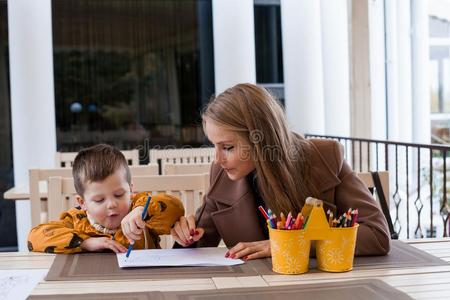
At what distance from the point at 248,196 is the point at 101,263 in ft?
1.59

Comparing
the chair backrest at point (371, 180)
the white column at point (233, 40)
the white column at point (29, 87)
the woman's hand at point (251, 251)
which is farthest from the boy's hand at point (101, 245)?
the white column at point (233, 40)

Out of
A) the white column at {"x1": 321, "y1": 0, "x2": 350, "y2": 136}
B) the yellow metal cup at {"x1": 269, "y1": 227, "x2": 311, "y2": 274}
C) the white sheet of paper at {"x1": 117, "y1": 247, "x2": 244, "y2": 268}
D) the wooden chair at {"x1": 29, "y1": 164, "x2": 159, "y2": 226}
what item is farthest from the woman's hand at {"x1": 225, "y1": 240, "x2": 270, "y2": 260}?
the white column at {"x1": 321, "y1": 0, "x2": 350, "y2": 136}

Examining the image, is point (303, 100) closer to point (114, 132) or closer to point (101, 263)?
point (114, 132)

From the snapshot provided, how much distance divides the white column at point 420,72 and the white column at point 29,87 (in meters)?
A: 3.93

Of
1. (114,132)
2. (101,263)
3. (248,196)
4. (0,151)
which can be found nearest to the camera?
(101,263)

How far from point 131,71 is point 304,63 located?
2038mm

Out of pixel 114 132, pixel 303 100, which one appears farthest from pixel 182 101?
pixel 303 100

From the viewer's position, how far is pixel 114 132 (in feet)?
22.7

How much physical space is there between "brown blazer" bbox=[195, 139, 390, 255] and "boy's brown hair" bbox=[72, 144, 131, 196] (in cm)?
27

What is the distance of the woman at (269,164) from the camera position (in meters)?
1.74

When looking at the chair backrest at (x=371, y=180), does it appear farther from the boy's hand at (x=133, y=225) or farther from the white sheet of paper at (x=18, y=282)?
the white sheet of paper at (x=18, y=282)

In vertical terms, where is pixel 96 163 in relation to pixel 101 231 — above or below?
above

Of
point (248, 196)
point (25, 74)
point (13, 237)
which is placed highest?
point (25, 74)

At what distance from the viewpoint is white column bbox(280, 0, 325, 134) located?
5.89m
